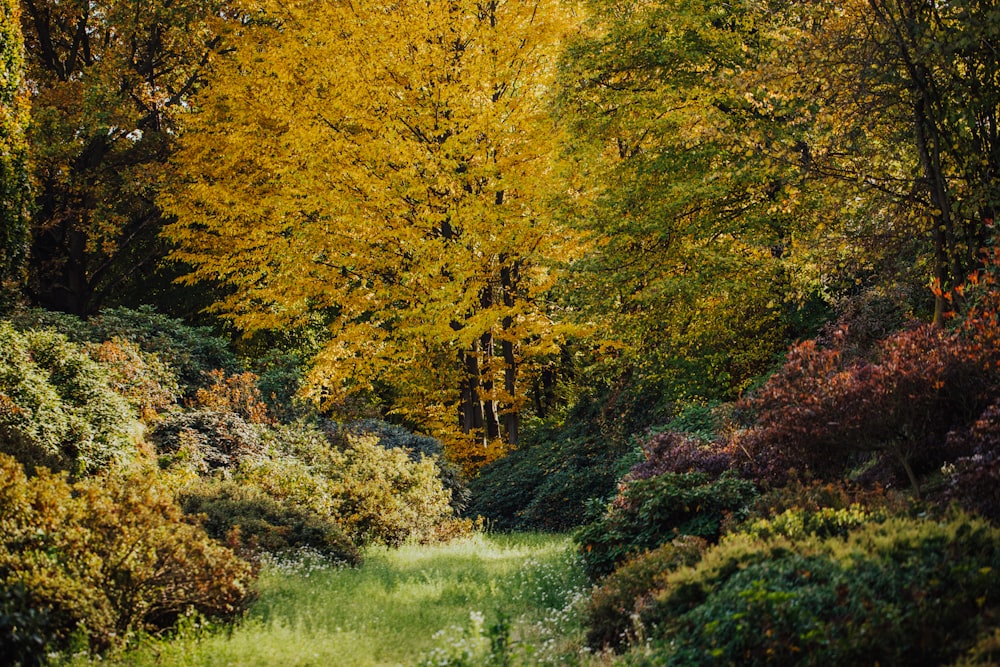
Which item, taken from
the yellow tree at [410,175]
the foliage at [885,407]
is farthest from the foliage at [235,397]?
the foliage at [885,407]

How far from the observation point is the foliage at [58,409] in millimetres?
8898

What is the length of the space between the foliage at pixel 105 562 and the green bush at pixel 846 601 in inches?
148

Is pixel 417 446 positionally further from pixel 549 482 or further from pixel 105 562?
pixel 105 562

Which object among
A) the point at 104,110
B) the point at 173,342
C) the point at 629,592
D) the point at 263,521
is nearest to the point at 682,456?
the point at 629,592

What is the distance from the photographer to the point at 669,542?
25.1ft

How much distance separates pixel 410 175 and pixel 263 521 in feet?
27.2

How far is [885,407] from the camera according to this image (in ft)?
22.7

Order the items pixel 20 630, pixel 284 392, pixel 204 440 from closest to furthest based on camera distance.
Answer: pixel 20 630 → pixel 204 440 → pixel 284 392

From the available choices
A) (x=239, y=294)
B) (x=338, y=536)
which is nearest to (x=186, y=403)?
(x=338, y=536)

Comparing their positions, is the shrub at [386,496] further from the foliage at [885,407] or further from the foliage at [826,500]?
the foliage at [826,500]

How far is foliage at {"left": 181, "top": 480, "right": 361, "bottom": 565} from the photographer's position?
30.7 feet

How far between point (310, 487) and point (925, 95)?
9.83m

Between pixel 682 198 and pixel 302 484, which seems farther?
pixel 682 198

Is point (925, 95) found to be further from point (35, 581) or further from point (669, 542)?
point (35, 581)
